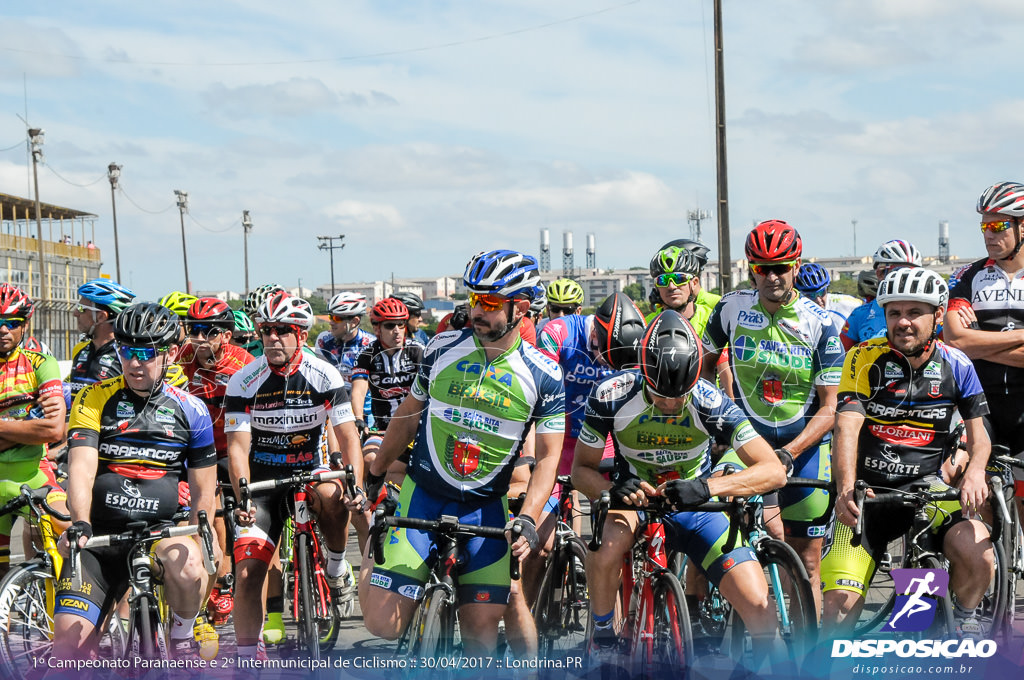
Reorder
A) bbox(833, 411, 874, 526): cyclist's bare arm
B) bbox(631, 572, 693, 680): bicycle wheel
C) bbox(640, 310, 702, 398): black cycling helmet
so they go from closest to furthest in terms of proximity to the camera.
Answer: bbox(631, 572, 693, 680): bicycle wheel < bbox(640, 310, 702, 398): black cycling helmet < bbox(833, 411, 874, 526): cyclist's bare arm

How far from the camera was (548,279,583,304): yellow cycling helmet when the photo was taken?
31.3 feet

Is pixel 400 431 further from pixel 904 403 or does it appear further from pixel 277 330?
pixel 904 403

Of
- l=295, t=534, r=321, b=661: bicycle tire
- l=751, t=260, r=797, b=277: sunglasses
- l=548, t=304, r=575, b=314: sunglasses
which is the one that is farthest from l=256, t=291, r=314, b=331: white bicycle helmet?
l=751, t=260, r=797, b=277: sunglasses

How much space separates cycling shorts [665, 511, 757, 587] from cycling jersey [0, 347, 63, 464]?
4.64 meters

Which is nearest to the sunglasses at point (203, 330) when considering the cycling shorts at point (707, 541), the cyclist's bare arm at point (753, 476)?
the cycling shorts at point (707, 541)

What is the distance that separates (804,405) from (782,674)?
7.25 feet

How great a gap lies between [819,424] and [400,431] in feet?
9.03

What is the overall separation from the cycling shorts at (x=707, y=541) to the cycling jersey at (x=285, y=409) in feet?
8.65

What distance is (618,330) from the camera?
22.6ft

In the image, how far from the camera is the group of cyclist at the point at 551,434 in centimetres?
549

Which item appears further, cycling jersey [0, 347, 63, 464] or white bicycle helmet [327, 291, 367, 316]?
white bicycle helmet [327, 291, 367, 316]

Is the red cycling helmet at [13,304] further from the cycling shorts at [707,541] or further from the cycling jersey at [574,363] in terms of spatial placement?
the cycling shorts at [707,541]

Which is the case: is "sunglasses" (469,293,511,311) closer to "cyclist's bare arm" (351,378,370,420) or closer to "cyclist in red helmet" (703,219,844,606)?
"cyclist in red helmet" (703,219,844,606)

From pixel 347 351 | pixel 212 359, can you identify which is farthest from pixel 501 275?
pixel 347 351
